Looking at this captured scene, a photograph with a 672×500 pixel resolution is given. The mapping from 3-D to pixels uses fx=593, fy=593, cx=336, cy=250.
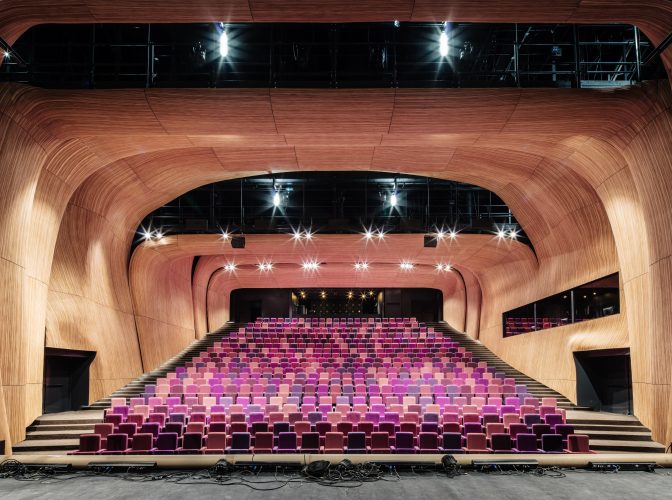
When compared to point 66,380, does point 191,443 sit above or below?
below

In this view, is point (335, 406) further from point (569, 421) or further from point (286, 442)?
point (569, 421)

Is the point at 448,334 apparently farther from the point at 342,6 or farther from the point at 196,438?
the point at 342,6

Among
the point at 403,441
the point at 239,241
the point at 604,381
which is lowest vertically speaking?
the point at 403,441

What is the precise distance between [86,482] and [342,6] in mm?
6629

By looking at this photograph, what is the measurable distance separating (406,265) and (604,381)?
10047 mm

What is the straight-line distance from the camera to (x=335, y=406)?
1287 centimetres

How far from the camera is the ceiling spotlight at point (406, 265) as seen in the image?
2132 centimetres

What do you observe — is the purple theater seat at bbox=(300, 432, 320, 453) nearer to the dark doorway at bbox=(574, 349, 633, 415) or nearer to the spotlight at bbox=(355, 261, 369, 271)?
the dark doorway at bbox=(574, 349, 633, 415)

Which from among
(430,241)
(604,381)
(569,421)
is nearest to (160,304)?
Result: (430,241)

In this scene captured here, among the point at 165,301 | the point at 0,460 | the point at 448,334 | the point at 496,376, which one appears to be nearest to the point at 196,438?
the point at 0,460

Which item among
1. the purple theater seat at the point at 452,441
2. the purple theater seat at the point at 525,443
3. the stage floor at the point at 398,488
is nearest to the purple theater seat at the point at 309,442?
the stage floor at the point at 398,488

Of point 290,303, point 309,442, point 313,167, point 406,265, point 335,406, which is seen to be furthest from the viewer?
point 290,303

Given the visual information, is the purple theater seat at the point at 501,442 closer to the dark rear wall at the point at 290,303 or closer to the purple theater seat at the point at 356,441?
the purple theater seat at the point at 356,441

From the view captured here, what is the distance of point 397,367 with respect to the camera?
16938mm
